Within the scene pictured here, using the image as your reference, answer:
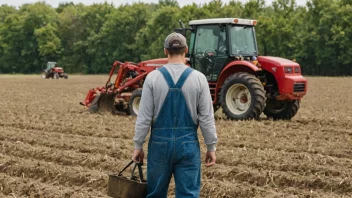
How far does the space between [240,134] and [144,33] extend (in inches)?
2458

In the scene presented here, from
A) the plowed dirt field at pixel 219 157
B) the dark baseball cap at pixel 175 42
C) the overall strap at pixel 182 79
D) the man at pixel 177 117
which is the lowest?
the plowed dirt field at pixel 219 157

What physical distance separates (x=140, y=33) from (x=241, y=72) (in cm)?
6186

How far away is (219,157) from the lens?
797cm

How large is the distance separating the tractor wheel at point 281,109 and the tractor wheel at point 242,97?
3.27 ft

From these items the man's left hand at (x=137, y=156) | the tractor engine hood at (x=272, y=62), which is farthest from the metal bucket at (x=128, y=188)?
the tractor engine hood at (x=272, y=62)

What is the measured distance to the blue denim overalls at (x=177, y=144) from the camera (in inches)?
167

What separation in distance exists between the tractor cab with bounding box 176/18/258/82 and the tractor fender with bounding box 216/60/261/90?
12 cm

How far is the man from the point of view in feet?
13.9

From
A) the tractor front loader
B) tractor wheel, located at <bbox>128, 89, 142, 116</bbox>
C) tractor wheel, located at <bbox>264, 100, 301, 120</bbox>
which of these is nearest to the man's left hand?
tractor wheel, located at <bbox>264, 100, 301, 120</bbox>

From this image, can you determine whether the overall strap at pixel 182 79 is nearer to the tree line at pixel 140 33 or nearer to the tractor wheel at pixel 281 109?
the tractor wheel at pixel 281 109

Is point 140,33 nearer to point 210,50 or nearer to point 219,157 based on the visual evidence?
point 210,50

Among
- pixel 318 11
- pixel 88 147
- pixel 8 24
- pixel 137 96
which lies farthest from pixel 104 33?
pixel 88 147

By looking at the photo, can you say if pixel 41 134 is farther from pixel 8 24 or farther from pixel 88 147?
pixel 8 24

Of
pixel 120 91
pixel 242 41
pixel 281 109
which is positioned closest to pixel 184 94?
pixel 242 41
